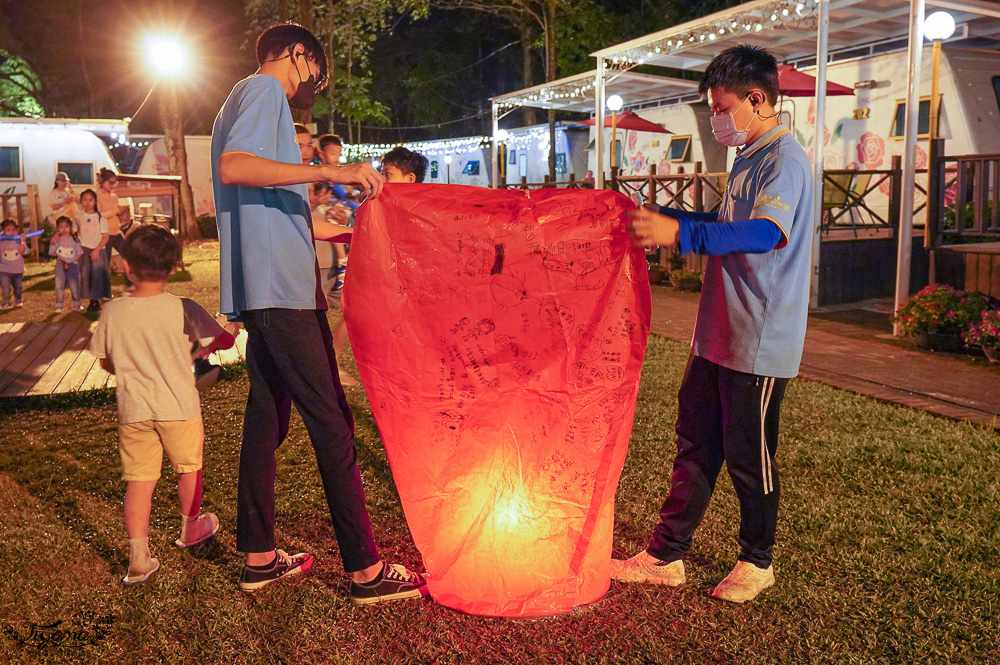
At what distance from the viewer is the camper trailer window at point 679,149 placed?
19.2 meters

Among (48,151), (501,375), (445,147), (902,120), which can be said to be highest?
(445,147)

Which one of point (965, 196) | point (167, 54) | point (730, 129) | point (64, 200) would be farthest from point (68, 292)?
point (965, 196)

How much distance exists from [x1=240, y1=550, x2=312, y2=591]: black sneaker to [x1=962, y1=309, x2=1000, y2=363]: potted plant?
6.18 metres

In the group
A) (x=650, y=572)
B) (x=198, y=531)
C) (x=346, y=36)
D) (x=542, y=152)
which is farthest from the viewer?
(x=542, y=152)

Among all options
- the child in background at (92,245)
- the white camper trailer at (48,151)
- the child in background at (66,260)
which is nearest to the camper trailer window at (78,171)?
the white camper trailer at (48,151)

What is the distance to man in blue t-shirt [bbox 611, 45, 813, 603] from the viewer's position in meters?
2.61

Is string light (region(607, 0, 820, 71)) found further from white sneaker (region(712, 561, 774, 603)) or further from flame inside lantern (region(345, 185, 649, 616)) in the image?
white sneaker (region(712, 561, 774, 603))

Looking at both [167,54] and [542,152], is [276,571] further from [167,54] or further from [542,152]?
[542,152]

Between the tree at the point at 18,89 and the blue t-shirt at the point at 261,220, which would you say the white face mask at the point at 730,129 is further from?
the tree at the point at 18,89

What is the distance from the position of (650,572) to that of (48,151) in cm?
2138

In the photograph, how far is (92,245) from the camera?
397 inches

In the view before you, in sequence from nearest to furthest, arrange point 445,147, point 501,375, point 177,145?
point 501,375, point 177,145, point 445,147

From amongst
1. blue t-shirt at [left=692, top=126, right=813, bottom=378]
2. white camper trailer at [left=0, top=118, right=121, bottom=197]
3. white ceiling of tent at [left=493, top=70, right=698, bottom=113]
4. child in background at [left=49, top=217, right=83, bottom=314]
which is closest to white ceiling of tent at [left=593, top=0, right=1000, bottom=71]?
white ceiling of tent at [left=493, top=70, right=698, bottom=113]

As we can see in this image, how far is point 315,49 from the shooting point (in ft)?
9.39
